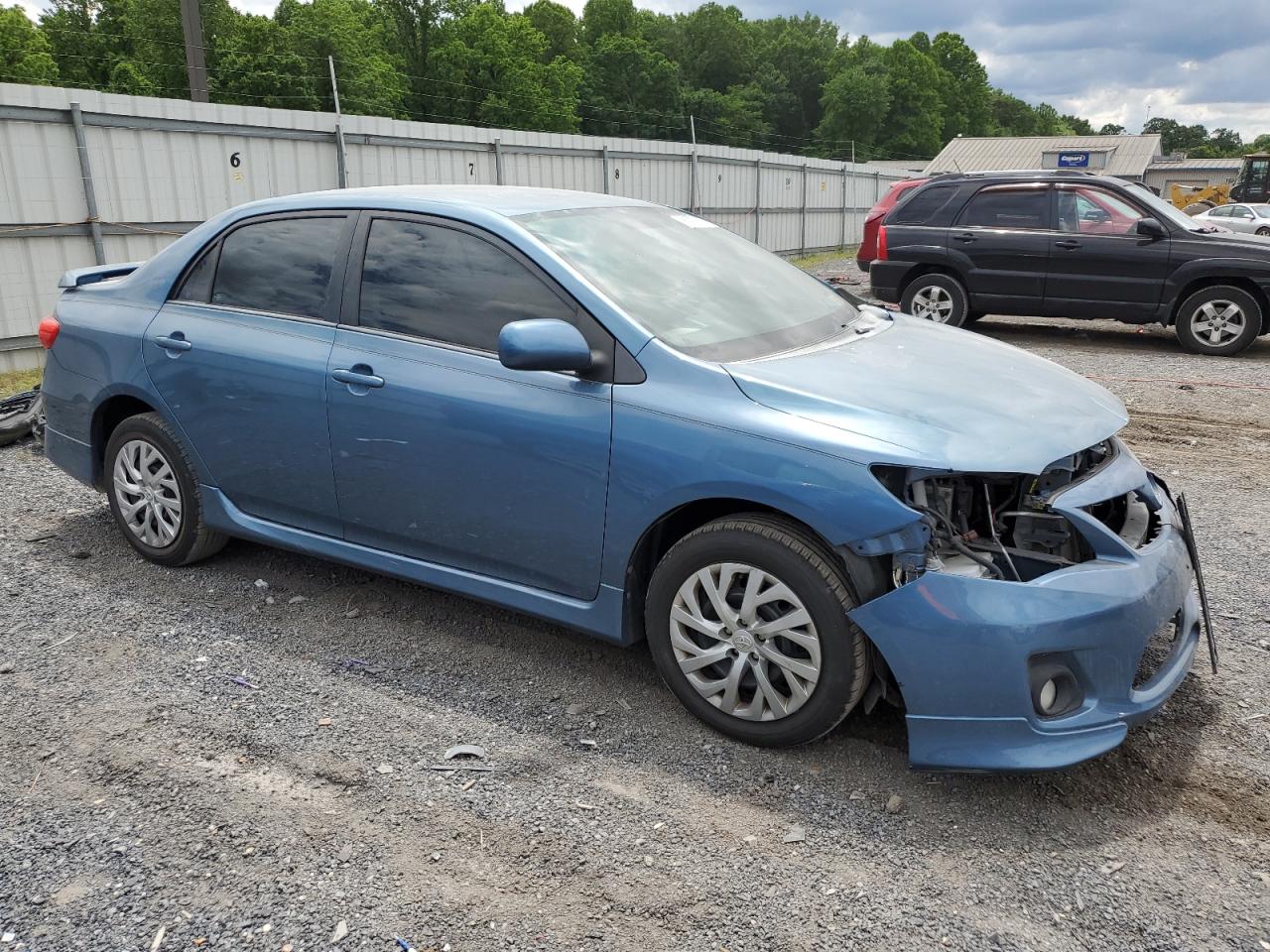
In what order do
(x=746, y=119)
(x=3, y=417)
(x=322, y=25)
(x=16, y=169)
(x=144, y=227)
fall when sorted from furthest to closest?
(x=746, y=119) < (x=322, y=25) < (x=144, y=227) < (x=16, y=169) < (x=3, y=417)

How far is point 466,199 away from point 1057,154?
79178mm

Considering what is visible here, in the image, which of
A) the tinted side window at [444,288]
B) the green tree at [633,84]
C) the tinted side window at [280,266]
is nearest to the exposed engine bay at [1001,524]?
the tinted side window at [444,288]

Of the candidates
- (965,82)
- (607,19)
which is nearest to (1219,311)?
(607,19)

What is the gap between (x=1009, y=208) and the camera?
453 inches

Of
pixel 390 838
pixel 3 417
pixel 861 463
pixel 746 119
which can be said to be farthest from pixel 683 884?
pixel 746 119

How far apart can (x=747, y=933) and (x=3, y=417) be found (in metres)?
6.94

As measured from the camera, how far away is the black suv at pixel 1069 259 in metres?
10.6

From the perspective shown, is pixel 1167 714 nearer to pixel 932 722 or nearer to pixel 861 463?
pixel 932 722

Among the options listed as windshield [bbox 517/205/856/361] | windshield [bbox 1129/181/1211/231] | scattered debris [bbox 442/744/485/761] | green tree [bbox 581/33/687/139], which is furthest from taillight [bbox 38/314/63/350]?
green tree [bbox 581/33/687/139]

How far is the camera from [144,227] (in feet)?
36.9

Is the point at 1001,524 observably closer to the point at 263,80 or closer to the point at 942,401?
the point at 942,401

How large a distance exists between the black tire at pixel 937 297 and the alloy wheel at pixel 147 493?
8993mm

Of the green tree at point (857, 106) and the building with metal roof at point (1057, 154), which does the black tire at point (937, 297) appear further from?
the green tree at point (857, 106)

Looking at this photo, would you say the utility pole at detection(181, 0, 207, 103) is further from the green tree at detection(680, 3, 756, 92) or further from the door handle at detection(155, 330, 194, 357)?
the green tree at detection(680, 3, 756, 92)
